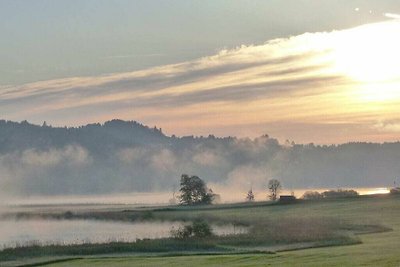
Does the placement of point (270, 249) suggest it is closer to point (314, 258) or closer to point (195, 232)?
point (314, 258)

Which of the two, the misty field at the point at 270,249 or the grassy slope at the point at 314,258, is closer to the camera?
the grassy slope at the point at 314,258

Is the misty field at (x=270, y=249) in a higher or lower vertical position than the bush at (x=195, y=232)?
lower

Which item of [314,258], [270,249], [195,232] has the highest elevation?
[195,232]

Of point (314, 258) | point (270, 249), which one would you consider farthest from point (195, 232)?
point (314, 258)

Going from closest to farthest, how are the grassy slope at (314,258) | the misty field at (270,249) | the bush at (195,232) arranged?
the grassy slope at (314,258) → the misty field at (270,249) → the bush at (195,232)

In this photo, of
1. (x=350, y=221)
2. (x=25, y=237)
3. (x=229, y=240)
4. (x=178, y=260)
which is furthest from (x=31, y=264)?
(x=350, y=221)

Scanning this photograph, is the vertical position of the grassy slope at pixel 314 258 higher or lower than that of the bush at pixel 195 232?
lower

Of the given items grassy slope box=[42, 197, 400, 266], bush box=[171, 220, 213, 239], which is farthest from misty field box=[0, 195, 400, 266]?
bush box=[171, 220, 213, 239]

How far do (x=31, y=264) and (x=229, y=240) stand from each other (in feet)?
102

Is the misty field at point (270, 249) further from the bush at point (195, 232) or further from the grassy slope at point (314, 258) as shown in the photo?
the bush at point (195, 232)

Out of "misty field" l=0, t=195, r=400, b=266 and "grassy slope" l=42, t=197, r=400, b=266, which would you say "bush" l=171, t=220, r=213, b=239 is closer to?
"misty field" l=0, t=195, r=400, b=266

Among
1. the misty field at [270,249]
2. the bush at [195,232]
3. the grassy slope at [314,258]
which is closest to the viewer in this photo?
the grassy slope at [314,258]

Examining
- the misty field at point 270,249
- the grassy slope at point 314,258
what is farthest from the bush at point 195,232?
the grassy slope at point 314,258

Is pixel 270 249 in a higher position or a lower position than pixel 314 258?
higher
